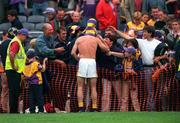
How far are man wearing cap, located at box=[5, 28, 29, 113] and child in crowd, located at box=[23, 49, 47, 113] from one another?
0.75 feet

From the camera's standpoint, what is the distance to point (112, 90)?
24984 mm

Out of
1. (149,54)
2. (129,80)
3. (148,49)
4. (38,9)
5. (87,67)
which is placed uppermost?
(38,9)

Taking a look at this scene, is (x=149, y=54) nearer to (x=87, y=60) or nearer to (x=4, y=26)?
(x=87, y=60)

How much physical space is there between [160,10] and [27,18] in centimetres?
441

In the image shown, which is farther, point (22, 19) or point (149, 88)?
point (22, 19)

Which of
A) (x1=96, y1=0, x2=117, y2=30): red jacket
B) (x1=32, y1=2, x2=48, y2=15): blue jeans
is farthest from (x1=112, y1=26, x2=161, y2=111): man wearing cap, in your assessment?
(x1=32, y1=2, x2=48, y2=15): blue jeans

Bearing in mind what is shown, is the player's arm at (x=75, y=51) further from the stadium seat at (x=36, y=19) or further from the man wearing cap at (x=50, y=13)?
the stadium seat at (x=36, y=19)

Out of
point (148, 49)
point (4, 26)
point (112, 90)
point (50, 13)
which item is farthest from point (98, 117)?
point (4, 26)

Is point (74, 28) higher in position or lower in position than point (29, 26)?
higher

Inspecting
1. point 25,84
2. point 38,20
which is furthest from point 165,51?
point 38,20

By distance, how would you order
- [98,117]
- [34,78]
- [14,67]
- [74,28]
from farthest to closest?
[74,28] < [34,78] < [14,67] < [98,117]

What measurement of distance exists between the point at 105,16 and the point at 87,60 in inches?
169

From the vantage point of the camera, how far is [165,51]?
24.9m

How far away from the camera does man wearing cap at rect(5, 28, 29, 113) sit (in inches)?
952
